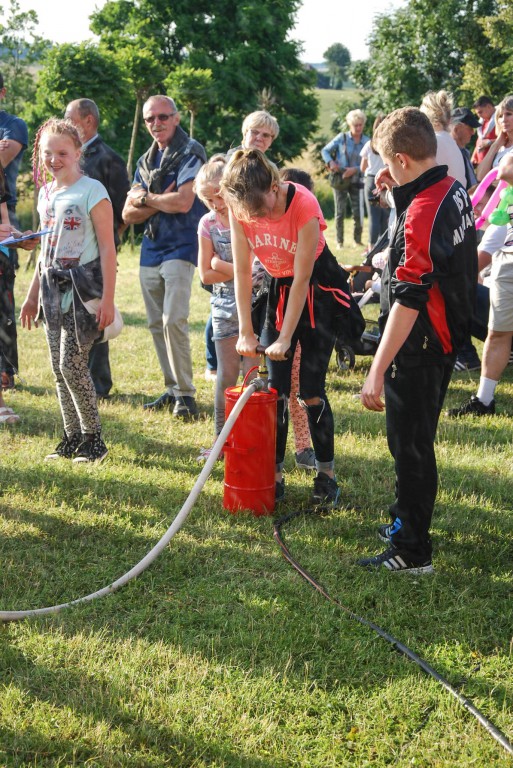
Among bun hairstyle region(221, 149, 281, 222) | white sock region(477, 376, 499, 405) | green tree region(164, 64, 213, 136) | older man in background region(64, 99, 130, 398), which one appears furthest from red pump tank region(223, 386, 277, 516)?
green tree region(164, 64, 213, 136)

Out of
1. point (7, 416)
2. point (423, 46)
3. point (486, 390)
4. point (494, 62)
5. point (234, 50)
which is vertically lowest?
point (7, 416)

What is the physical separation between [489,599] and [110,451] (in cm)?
299

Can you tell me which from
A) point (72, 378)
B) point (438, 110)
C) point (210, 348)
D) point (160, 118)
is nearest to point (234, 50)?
point (438, 110)

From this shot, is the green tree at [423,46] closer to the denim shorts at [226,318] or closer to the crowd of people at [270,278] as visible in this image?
the crowd of people at [270,278]

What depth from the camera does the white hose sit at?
3.54m

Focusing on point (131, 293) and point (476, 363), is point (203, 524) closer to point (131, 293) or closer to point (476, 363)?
point (476, 363)

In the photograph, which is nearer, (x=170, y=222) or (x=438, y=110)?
(x=170, y=222)

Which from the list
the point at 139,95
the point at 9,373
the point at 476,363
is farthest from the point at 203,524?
the point at 139,95

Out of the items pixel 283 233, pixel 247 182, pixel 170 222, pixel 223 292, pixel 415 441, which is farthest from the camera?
pixel 170 222

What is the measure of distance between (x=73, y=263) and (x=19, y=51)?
2749 centimetres

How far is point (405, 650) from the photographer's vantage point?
3.31 m

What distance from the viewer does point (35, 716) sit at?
287 cm

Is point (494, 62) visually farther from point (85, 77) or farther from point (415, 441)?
point (415, 441)

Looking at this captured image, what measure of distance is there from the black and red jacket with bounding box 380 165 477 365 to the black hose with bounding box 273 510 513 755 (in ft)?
3.70
